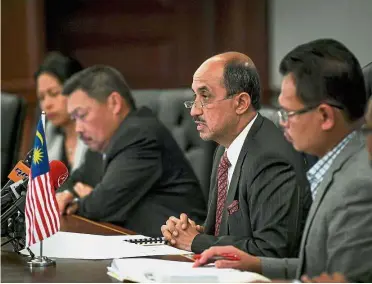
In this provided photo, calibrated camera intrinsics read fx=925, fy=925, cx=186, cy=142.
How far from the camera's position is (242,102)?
242 cm

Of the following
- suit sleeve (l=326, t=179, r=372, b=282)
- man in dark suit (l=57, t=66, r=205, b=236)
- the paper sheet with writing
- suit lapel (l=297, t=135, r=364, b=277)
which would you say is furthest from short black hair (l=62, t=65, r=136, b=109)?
suit sleeve (l=326, t=179, r=372, b=282)

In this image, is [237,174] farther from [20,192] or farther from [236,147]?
[20,192]

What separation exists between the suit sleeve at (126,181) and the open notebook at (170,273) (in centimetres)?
115

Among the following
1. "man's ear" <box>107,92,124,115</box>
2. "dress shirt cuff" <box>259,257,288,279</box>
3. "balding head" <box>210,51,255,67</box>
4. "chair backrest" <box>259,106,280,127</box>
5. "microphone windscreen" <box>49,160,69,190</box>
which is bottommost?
"dress shirt cuff" <box>259,257,288,279</box>

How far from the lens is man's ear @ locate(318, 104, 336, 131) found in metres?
1.99

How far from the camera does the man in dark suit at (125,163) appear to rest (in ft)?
10.9

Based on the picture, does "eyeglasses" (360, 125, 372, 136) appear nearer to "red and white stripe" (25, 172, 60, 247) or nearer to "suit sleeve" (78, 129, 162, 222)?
"red and white stripe" (25, 172, 60, 247)

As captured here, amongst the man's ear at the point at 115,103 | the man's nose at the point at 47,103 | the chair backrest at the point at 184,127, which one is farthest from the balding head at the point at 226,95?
the man's nose at the point at 47,103

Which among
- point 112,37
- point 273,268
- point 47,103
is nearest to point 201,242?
point 273,268

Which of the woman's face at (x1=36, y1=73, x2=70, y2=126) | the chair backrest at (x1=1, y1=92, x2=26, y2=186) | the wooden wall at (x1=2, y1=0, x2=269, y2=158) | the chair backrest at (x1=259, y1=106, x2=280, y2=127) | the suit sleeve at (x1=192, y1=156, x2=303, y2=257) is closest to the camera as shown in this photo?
the suit sleeve at (x1=192, y1=156, x2=303, y2=257)

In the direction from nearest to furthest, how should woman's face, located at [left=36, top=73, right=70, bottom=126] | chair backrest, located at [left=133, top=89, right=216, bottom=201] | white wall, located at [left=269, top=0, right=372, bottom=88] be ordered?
chair backrest, located at [left=133, top=89, right=216, bottom=201], white wall, located at [left=269, top=0, right=372, bottom=88], woman's face, located at [left=36, top=73, right=70, bottom=126]

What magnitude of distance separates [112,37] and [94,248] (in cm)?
289

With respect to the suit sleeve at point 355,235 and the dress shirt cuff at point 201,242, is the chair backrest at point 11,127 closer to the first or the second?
the dress shirt cuff at point 201,242

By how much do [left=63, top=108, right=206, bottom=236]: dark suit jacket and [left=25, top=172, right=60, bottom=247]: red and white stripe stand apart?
879 mm
